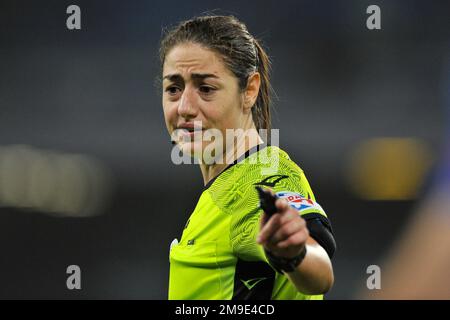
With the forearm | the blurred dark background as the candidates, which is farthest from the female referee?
the blurred dark background

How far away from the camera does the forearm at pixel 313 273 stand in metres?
1.62

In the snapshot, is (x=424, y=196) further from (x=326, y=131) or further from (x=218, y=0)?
(x=218, y=0)

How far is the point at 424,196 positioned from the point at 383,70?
4.07ft

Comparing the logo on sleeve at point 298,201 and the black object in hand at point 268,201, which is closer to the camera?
the black object in hand at point 268,201

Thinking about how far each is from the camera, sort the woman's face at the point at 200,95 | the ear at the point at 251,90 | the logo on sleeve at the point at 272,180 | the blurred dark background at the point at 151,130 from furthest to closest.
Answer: the blurred dark background at the point at 151,130 < the ear at the point at 251,90 < the woman's face at the point at 200,95 < the logo on sleeve at the point at 272,180

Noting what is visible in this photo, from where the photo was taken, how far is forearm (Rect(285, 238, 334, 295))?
162 cm

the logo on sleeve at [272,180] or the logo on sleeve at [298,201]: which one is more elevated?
the logo on sleeve at [272,180]

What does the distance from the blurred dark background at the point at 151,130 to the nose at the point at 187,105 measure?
13.2 feet

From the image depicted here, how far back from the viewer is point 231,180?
210 cm

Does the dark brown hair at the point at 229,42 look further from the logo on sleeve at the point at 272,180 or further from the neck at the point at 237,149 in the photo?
the logo on sleeve at the point at 272,180

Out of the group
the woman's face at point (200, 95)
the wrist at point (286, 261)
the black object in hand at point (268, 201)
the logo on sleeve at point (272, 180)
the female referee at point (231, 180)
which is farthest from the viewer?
the woman's face at point (200, 95)

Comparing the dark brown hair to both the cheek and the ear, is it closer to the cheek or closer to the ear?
the ear

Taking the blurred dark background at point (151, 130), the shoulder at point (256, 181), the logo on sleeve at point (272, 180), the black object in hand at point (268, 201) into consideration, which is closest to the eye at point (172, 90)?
the shoulder at point (256, 181)
